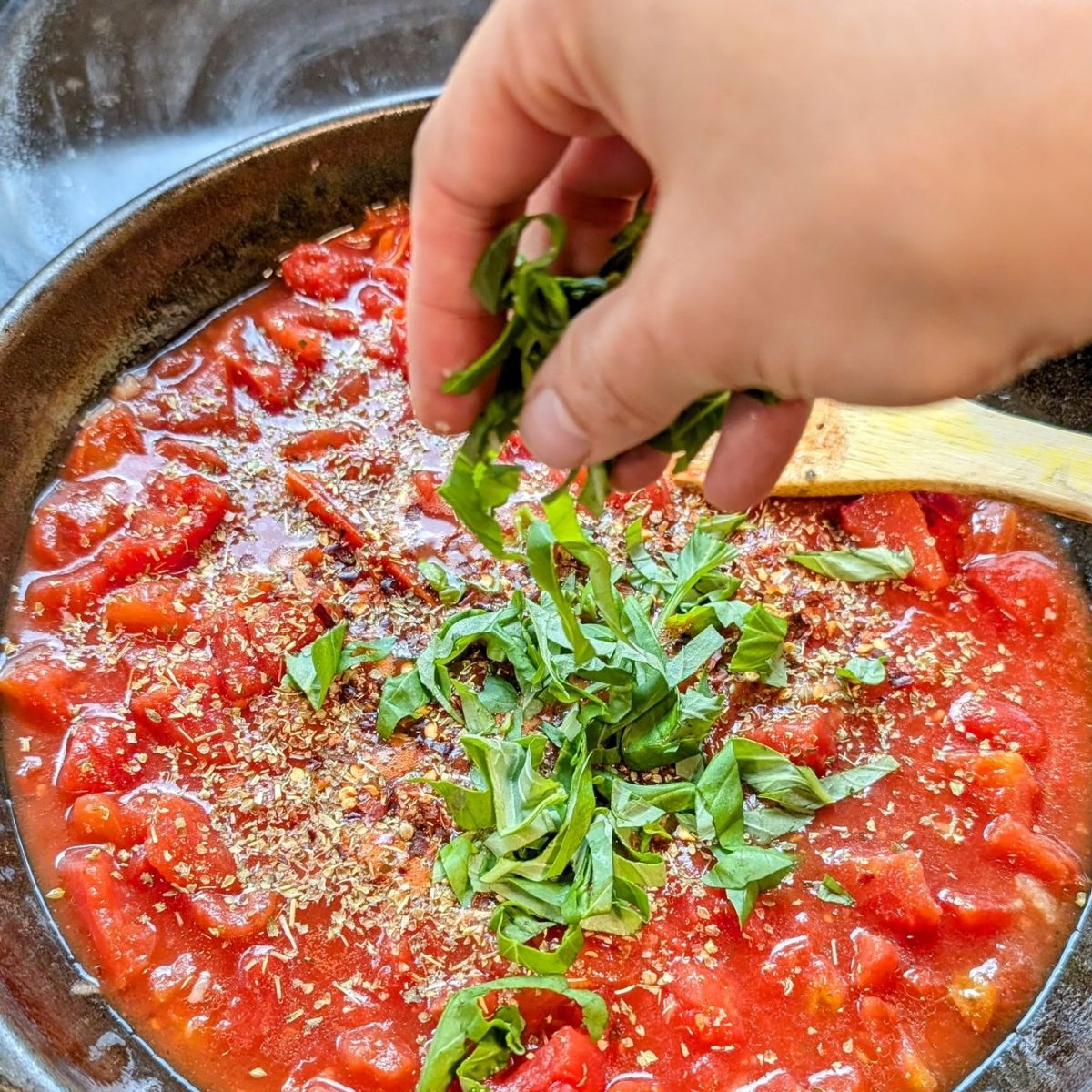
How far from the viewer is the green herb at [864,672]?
8.81ft

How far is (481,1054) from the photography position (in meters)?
2.13

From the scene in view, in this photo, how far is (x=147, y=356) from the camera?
313 cm

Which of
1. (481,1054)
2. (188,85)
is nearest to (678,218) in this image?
(481,1054)

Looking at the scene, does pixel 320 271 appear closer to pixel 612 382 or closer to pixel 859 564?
pixel 859 564

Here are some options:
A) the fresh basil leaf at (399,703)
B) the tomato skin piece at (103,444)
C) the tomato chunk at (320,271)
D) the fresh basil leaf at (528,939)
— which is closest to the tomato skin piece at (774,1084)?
the fresh basil leaf at (528,939)

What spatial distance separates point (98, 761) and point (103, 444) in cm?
98

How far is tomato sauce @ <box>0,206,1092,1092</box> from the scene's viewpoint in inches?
89.8

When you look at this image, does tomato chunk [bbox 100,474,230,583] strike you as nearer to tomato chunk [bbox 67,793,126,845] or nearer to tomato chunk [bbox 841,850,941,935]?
tomato chunk [bbox 67,793,126,845]

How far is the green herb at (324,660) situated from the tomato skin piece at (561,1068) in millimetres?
1004

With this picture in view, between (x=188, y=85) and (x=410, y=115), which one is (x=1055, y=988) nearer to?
(x=410, y=115)

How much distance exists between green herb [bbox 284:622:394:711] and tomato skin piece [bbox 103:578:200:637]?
337 mm

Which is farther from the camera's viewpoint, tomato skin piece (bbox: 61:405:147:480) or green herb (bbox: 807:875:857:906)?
tomato skin piece (bbox: 61:405:147:480)

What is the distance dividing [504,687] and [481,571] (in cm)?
39

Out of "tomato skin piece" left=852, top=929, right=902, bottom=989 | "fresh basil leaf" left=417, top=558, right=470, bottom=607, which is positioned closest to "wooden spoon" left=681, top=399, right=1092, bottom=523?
"fresh basil leaf" left=417, top=558, right=470, bottom=607
